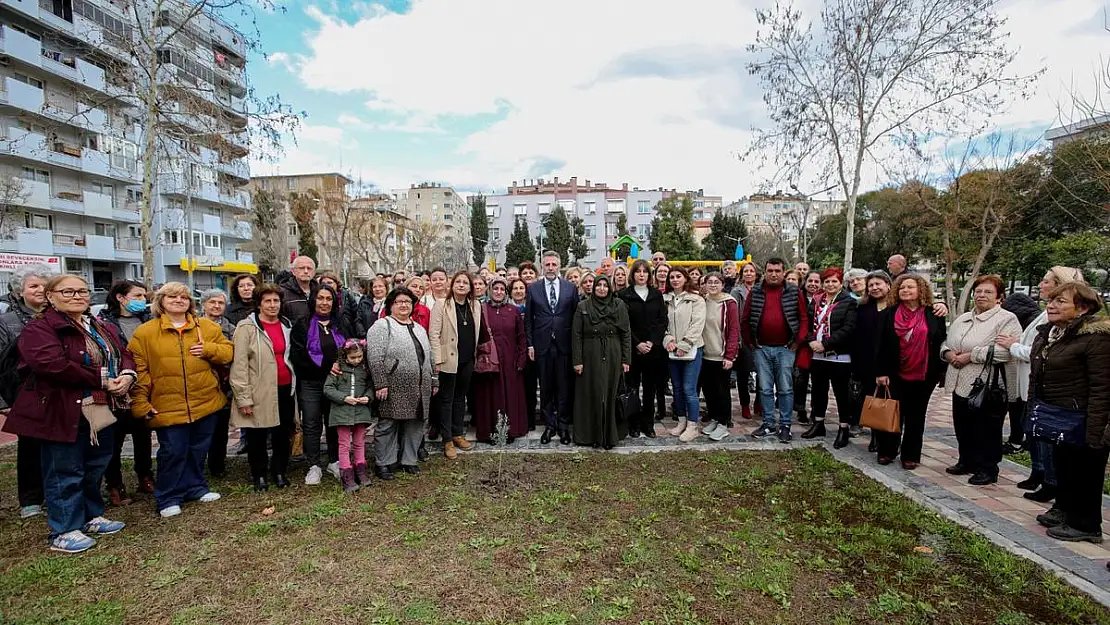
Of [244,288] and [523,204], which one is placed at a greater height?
[523,204]

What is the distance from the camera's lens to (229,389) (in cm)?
473

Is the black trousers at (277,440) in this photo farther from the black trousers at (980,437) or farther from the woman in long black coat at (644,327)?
the black trousers at (980,437)

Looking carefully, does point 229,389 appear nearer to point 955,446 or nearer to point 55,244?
point 955,446

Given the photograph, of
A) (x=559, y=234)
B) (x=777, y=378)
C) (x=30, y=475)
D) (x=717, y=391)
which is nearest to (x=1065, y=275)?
(x=777, y=378)

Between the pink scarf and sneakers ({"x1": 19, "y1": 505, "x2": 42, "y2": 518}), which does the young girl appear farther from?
the pink scarf

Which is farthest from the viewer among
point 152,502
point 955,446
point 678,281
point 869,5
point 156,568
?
point 869,5

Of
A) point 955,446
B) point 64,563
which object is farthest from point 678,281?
point 64,563

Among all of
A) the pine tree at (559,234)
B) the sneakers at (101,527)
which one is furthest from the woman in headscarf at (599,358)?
the pine tree at (559,234)

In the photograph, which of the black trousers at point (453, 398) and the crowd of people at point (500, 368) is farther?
the black trousers at point (453, 398)

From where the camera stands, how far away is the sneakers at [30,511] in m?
4.24

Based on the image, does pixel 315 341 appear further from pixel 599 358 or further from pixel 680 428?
pixel 680 428

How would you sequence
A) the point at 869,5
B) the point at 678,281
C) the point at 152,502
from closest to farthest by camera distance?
the point at 152,502, the point at 678,281, the point at 869,5

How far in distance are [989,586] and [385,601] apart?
3582 mm

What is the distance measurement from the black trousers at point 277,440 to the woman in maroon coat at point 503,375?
80.7 inches
